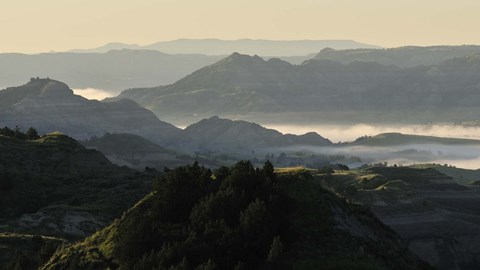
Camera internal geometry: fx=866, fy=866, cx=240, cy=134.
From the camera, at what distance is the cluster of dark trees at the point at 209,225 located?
201 ft

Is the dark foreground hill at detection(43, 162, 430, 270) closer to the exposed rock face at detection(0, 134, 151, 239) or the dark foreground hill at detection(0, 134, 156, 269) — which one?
the dark foreground hill at detection(0, 134, 156, 269)

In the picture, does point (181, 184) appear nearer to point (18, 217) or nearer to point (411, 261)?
point (411, 261)

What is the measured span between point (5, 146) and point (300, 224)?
422 ft

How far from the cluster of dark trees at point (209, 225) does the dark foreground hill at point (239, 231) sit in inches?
2.9

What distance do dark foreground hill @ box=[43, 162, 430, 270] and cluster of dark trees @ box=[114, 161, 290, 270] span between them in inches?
2.9

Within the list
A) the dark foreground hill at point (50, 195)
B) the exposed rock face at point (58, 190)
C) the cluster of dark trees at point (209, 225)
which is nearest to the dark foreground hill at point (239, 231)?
the cluster of dark trees at point (209, 225)

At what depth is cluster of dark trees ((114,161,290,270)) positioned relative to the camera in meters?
61.4

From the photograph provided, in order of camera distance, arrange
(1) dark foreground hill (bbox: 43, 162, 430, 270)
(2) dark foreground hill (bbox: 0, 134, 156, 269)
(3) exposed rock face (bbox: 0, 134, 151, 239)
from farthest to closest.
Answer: (3) exposed rock face (bbox: 0, 134, 151, 239)
(2) dark foreground hill (bbox: 0, 134, 156, 269)
(1) dark foreground hill (bbox: 43, 162, 430, 270)

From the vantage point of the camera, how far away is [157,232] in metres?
65.0

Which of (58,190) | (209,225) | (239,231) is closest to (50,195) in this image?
(58,190)

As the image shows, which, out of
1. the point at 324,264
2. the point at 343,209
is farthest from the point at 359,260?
the point at 343,209

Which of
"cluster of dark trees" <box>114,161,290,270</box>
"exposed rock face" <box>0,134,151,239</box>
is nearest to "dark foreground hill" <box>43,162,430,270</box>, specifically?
"cluster of dark trees" <box>114,161,290,270</box>

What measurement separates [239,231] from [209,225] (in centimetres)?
236

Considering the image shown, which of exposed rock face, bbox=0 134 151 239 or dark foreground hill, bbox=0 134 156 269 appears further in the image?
exposed rock face, bbox=0 134 151 239
